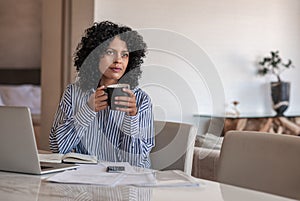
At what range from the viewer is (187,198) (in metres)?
1.27

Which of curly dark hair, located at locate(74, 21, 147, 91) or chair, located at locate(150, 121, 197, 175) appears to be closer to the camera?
chair, located at locate(150, 121, 197, 175)

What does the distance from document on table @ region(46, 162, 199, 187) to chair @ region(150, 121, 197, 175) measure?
42 centimetres

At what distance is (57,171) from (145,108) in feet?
2.16

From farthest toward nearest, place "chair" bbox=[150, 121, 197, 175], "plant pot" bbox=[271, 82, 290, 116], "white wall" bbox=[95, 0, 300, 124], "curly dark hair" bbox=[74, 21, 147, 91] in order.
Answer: "plant pot" bbox=[271, 82, 290, 116], "white wall" bbox=[95, 0, 300, 124], "curly dark hair" bbox=[74, 21, 147, 91], "chair" bbox=[150, 121, 197, 175]

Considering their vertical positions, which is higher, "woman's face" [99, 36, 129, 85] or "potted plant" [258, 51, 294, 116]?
"woman's face" [99, 36, 129, 85]

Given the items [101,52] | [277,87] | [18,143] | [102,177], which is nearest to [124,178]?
[102,177]

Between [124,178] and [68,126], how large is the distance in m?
0.69

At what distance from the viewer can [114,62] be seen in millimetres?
2117

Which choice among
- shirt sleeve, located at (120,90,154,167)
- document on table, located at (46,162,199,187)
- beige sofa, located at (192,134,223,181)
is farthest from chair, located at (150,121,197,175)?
beige sofa, located at (192,134,223,181)

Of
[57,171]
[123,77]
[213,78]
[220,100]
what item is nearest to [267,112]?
[220,100]

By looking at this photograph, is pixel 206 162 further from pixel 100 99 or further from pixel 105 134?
pixel 100 99

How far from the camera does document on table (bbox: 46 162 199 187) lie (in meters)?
1.42

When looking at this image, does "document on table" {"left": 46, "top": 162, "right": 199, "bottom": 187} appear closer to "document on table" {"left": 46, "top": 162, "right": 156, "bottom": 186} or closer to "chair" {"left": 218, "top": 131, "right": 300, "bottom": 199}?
"document on table" {"left": 46, "top": 162, "right": 156, "bottom": 186}

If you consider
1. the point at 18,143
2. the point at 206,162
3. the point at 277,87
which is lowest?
the point at 206,162
